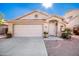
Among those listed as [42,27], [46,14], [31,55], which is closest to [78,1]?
[46,14]

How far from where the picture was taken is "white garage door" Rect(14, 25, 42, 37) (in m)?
3.03

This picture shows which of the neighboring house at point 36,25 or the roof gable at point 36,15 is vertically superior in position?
the roof gable at point 36,15

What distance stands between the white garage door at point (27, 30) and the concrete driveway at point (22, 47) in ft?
0.29

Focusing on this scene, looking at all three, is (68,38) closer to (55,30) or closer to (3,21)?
(55,30)

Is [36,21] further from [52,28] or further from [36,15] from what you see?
[52,28]

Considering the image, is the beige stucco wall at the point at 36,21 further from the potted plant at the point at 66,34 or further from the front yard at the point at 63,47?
the front yard at the point at 63,47

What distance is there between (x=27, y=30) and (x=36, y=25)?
222mm

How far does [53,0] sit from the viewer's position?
2.95 meters

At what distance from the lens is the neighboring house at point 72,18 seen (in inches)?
115

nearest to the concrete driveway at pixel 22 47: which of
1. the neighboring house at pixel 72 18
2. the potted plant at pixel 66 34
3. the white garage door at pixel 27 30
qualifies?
the white garage door at pixel 27 30

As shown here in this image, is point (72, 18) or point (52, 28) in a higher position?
point (72, 18)

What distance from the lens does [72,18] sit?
2959 millimetres

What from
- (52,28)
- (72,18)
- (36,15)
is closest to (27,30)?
(36,15)

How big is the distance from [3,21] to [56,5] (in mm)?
1148
